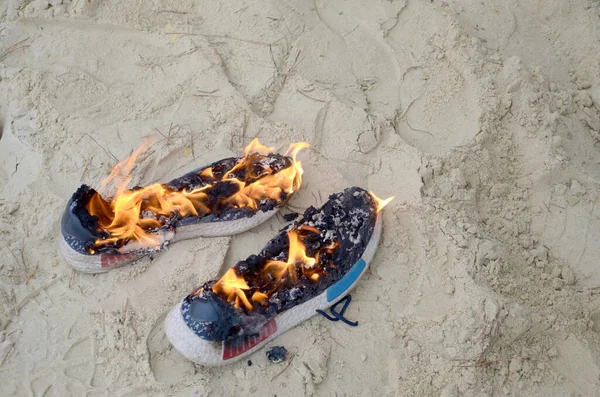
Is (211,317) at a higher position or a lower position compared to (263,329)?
higher

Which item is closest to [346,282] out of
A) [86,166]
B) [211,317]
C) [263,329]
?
[263,329]

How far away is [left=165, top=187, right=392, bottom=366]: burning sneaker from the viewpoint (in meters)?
2.71

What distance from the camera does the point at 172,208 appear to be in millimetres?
3105

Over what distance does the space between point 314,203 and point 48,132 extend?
1689 millimetres

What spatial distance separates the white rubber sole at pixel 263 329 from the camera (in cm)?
270

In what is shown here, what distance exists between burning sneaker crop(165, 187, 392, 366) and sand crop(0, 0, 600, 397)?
0.12m

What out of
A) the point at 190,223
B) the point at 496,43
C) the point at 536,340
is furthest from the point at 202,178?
the point at 496,43

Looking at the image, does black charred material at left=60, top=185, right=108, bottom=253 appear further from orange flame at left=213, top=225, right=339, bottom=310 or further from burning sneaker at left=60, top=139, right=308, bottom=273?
orange flame at left=213, top=225, right=339, bottom=310

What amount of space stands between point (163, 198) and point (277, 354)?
1.07 meters

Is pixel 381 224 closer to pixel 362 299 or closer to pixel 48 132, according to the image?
pixel 362 299

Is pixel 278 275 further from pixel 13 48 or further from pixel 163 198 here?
pixel 13 48

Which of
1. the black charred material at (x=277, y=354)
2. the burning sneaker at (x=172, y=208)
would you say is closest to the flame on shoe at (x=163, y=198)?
the burning sneaker at (x=172, y=208)

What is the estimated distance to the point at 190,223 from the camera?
10.1ft

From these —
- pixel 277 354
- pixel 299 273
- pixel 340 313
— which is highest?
pixel 299 273
